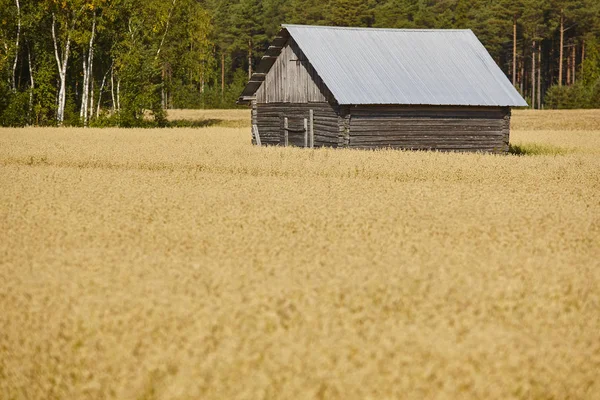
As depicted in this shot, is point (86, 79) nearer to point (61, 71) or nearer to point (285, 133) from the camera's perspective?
point (61, 71)

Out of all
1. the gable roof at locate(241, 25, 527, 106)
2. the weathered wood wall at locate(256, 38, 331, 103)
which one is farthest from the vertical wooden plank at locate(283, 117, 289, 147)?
the gable roof at locate(241, 25, 527, 106)

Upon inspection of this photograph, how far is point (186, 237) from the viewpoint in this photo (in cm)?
1075

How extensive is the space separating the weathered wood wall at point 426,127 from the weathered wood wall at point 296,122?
883 mm

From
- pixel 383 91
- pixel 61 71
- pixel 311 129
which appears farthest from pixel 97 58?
pixel 383 91

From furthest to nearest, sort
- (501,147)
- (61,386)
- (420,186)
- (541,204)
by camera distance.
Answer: (501,147) < (420,186) < (541,204) < (61,386)

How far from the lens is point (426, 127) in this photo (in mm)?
32688

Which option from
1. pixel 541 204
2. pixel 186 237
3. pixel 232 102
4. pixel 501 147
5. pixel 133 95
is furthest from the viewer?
pixel 232 102

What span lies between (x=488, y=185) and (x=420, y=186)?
1953mm

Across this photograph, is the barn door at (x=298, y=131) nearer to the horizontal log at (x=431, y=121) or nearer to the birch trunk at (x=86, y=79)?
the horizontal log at (x=431, y=121)

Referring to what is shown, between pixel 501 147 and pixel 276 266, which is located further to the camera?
pixel 501 147

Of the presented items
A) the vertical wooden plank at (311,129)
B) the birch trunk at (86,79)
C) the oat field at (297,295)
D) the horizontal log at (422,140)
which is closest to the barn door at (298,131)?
the vertical wooden plank at (311,129)

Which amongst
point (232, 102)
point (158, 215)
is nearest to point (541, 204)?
point (158, 215)

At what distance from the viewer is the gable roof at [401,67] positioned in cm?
3152

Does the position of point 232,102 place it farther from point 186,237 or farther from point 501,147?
point 186,237
